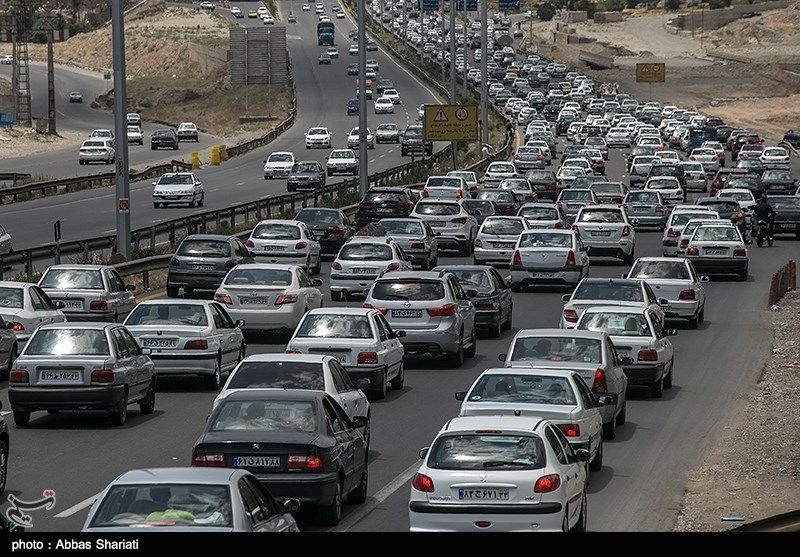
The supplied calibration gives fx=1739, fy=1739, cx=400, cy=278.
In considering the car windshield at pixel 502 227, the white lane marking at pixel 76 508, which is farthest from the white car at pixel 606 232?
the white lane marking at pixel 76 508

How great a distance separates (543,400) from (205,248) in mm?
20074

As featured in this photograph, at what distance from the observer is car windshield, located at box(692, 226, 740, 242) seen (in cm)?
4359

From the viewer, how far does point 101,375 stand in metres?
21.6

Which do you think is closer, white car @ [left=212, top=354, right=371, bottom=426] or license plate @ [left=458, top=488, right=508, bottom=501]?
license plate @ [left=458, top=488, right=508, bottom=501]

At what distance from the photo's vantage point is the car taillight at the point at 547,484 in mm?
13805

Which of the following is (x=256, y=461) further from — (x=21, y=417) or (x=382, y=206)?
(x=382, y=206)

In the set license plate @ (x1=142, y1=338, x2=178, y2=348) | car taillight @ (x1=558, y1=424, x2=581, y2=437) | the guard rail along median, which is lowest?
the guard rail along median

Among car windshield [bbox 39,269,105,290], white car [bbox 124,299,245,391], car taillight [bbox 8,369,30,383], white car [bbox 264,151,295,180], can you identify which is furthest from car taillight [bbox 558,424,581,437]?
white car [bbox 264,151,295,180]

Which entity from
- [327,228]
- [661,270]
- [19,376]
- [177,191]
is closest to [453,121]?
[177,191]

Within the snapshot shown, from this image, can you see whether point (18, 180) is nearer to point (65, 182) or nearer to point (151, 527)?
point (65, 182)

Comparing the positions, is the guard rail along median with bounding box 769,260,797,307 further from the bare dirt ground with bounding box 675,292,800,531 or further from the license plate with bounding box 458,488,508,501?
the license plate with bounding box 458,488,508,501

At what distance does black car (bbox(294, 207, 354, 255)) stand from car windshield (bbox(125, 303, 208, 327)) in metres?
22.3

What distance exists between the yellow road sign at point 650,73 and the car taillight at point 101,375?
144m

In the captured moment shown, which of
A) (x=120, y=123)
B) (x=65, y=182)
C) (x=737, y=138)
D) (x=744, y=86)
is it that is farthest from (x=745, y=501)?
(x=744, y=86)
